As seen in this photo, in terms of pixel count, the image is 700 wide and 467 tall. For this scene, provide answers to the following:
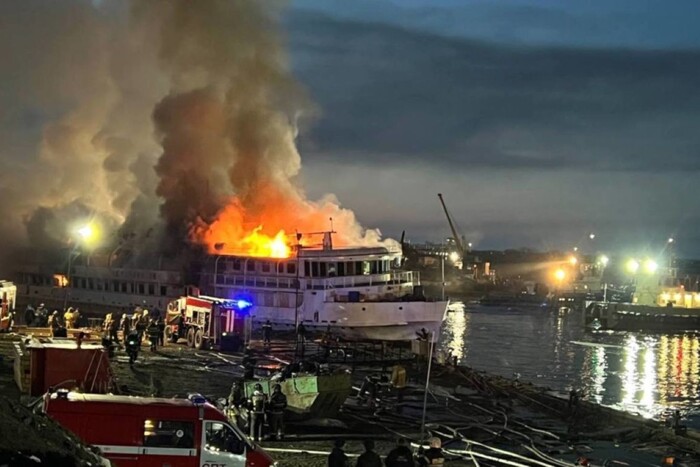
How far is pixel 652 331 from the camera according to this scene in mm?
91938

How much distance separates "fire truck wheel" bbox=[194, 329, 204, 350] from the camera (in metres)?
36.0

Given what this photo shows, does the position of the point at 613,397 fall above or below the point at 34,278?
below

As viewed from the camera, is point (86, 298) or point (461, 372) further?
point (86, 298)

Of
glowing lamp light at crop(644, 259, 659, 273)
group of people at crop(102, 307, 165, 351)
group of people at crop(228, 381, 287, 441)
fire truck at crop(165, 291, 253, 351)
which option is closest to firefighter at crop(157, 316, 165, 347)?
group of people at crop(102, 307, 165, 351)

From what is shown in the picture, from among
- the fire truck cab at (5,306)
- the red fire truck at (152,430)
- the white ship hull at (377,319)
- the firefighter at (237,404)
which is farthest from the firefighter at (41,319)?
the red fire truck at (152,430)

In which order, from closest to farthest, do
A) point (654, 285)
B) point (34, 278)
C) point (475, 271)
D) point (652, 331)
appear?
point (34, 278)
point (652, 331)
point (654, 285)
point (475, 271)

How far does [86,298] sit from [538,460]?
182ft

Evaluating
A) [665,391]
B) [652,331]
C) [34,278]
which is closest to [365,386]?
[665,391]

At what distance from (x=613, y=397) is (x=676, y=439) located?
22.0 metres

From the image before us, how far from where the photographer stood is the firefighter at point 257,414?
18328 mm

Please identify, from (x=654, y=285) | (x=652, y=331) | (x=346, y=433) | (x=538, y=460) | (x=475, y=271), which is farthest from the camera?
(x=475, y=271)

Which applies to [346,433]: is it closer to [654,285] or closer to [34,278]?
[34,278]

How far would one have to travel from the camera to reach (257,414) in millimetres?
18359

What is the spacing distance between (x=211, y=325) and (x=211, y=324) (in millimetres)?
52
